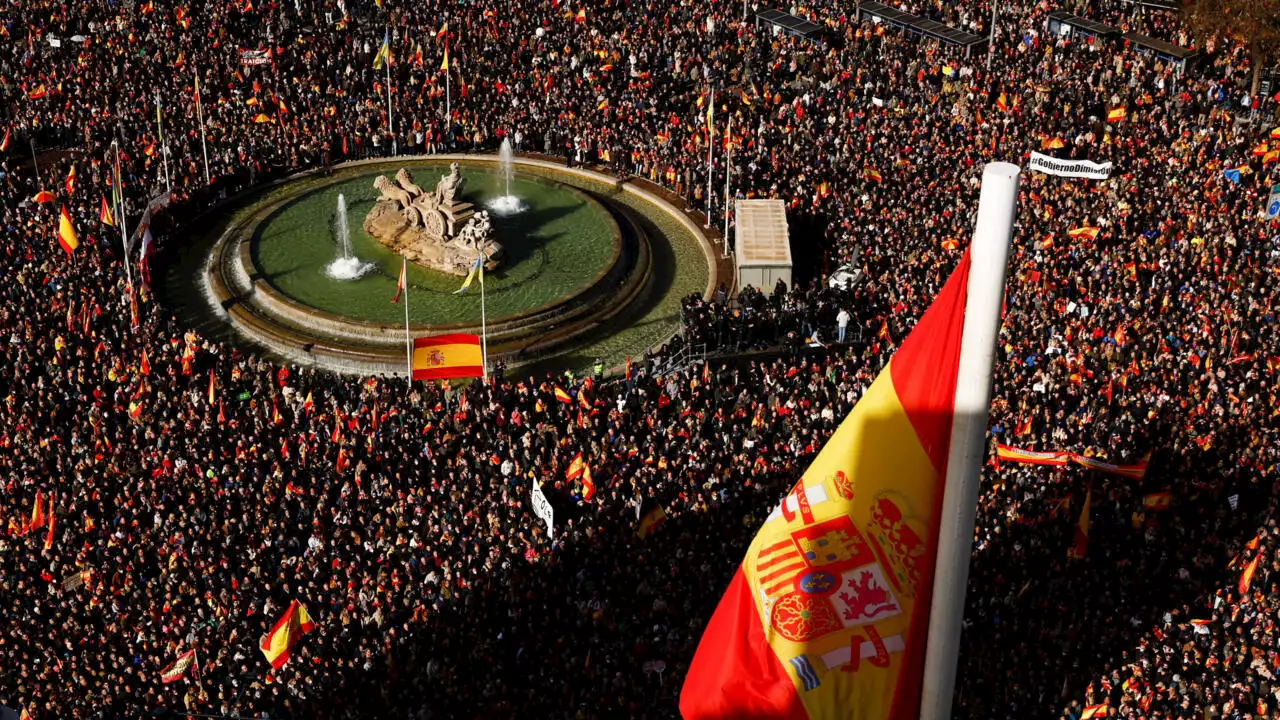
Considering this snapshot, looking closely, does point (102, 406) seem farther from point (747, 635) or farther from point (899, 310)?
point (747, 635)

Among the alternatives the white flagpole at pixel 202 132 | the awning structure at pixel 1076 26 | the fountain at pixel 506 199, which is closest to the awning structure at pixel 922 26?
the awning structure at pixel 1076 26

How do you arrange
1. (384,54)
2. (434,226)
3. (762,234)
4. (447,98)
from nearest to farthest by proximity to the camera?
(762,234) → (434,226) → (384,54) → (447,98)

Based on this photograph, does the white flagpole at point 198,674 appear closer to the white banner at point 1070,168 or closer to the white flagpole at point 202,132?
the white flagpole at point 202,132

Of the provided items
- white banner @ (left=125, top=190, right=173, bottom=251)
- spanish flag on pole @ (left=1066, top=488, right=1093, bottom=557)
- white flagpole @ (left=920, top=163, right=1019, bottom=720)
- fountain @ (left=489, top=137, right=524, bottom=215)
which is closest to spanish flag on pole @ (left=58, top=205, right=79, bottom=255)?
white banner @ (left=125, top=190, right=173, bottom=251)

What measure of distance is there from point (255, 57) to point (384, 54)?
5743 mm

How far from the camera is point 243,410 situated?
35812 mm

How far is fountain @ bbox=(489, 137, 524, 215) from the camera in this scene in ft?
163

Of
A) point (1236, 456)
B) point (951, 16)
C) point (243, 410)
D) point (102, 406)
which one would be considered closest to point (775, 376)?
point (1236, 456)

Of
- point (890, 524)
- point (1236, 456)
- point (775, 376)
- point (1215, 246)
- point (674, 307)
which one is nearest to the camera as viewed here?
point (890, 524)

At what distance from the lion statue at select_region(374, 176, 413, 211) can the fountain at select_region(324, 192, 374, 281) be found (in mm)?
1454

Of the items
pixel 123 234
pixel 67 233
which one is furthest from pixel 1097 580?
pixel 67 233

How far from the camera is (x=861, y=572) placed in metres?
12.1

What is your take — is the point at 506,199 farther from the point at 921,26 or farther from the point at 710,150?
the point at 921,26

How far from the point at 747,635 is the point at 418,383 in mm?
26255
